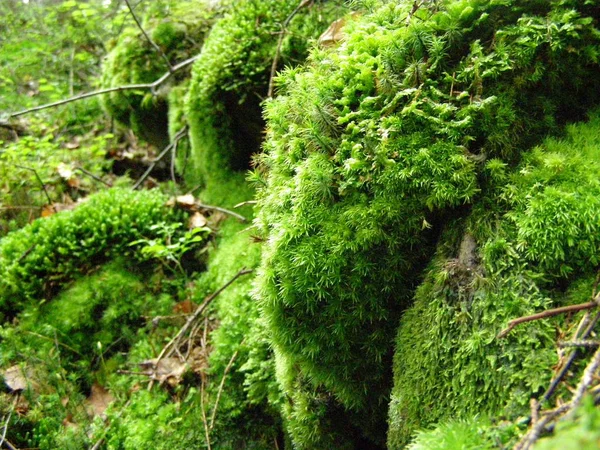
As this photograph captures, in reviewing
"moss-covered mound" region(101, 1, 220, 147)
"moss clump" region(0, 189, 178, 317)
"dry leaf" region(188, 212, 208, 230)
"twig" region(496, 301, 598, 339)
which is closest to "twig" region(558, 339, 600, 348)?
"twig" region(496, 301, 598, 339)

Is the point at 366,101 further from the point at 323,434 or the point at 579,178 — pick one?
the point at 323,434

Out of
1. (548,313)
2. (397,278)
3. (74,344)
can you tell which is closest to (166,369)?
(74,344)

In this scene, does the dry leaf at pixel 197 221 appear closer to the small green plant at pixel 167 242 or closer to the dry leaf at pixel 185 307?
the small green plant at pixel 167 242

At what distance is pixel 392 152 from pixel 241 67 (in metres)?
2.40

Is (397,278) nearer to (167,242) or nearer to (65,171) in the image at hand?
(167,242)

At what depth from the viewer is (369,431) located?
2088 mm

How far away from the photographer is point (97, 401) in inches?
128

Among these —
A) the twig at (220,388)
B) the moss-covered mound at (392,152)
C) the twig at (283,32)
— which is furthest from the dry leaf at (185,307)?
the twig at (283,32)

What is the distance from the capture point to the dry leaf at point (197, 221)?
4.13 m

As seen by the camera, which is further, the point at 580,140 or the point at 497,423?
the point at 580,140

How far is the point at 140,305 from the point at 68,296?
2.05ft

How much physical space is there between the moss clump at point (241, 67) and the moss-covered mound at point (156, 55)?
0.88m

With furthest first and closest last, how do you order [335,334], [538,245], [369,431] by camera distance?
1. [369,431]
2. [335,334]
3. [538,245]

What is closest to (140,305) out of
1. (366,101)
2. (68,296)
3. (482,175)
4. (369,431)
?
(68,296)
